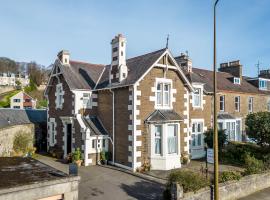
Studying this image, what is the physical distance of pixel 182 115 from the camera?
68.1 feet

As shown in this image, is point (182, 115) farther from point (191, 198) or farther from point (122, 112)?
point (191, 198)

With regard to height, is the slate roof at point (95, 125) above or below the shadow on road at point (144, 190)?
above

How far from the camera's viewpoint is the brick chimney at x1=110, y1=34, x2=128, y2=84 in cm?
1920

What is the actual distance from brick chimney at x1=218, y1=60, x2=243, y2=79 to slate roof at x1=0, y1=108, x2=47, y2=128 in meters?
24.3

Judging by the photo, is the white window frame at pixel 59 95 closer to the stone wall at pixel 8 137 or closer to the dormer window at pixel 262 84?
the stone wall at pixel 8 137

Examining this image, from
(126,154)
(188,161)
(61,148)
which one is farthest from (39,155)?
(188,161)

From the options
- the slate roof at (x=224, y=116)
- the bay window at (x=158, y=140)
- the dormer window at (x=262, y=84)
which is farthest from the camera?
the dormer window at (x=262, y=84)

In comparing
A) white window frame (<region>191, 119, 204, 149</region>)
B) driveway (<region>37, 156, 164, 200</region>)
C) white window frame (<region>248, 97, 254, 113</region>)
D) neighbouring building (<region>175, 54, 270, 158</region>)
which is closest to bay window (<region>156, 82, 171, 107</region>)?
neighbouring building (<region>175, 54, 270, 158</region>)

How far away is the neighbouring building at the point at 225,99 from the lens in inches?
916

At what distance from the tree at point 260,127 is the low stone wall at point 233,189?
4.72 metres

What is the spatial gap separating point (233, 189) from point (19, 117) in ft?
65.6

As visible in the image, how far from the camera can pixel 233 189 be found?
13938mm

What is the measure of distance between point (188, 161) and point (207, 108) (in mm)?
6075

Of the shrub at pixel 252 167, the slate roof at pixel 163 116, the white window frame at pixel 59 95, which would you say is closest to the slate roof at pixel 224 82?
the slate roof at pixel 163 116
